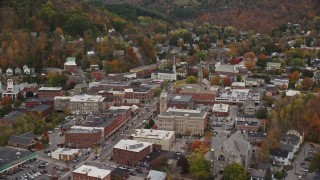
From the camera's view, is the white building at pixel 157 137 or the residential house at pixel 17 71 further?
the residential house at pixel 17 71

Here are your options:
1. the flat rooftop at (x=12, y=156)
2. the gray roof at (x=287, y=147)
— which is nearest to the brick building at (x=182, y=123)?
the gray roof at (x=287, y=147)

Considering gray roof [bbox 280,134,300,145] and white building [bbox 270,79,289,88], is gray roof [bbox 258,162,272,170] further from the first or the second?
white building [bbox 270,79,289,88]

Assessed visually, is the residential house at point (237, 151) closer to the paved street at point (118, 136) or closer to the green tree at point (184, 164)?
the green tree at point (184, 164)

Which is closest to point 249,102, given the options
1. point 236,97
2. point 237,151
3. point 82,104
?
point 236,97

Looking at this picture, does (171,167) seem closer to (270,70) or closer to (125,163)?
(125,163)

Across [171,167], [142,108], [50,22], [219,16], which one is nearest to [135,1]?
[219,16]

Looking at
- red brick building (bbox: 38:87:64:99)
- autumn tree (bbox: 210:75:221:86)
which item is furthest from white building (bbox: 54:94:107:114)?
autumn tree (bbox: 210:75:221:86)
